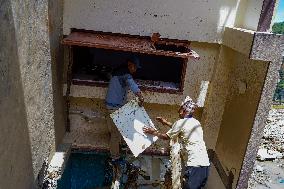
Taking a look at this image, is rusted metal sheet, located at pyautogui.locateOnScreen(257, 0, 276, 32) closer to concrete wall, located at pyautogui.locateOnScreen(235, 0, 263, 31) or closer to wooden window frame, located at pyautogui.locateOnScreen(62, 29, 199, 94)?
concrete wall, located at pyautogui.locateOnScreen(235, 0, 263, 31)

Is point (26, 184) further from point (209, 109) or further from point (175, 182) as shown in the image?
point (209, 109)

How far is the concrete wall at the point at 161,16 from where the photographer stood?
6.04 m

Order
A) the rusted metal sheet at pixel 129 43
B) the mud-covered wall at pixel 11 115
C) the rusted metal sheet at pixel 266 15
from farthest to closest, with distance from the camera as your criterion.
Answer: the rusted metal sheet at pixel 129 43
the rusted metal sheet at pixel 266 15
the mud-covered wall at pixel 11 115

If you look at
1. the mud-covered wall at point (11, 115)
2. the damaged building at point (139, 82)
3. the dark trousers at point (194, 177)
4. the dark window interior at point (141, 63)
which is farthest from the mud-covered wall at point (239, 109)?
the mud-covered wall at point (11, 115)

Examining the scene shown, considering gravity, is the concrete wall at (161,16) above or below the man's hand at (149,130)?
above

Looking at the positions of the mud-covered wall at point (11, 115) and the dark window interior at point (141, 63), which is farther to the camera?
the dark window interior at point (141, 63)

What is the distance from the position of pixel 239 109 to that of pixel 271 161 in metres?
8.06

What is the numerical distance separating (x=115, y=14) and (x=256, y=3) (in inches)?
97.3

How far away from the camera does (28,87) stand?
13.2 ft

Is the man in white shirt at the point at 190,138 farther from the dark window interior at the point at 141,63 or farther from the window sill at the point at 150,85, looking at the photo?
the dark window interior at the point at 141,63

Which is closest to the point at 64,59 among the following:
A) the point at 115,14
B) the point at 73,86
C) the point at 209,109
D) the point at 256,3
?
the point at 73,86

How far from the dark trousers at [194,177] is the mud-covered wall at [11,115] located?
2714mm

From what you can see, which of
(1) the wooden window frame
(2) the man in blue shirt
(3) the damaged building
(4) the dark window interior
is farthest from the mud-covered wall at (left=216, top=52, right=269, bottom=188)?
(2) the man in blue shirt

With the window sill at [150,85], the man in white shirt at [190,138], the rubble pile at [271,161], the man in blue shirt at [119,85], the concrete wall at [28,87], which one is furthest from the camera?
the rubble pile at [271,161]
